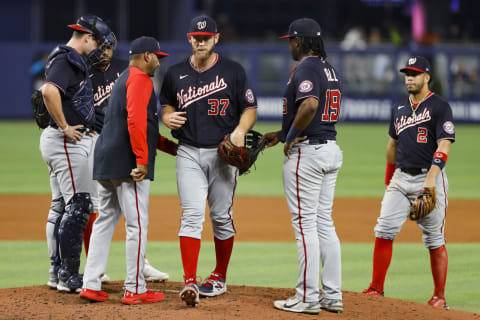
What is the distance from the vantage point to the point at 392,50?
25.8 metres

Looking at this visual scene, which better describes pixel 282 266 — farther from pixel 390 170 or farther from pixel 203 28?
pixel 203 28

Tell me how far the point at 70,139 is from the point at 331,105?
6.87 feet

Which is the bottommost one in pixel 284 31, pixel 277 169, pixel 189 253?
pixel 277 169

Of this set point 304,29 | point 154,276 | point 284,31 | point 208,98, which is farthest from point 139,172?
point 284,31

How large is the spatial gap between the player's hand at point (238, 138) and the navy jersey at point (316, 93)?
32 cm

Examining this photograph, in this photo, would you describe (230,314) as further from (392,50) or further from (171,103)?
(392,50)

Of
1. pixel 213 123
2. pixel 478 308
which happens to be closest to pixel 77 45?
pixel 213 123

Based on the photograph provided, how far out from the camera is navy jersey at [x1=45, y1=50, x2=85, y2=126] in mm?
5680

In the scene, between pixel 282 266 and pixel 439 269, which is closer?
pixel 439 269

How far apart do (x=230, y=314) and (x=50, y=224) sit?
6.20ft

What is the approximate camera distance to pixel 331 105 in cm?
539

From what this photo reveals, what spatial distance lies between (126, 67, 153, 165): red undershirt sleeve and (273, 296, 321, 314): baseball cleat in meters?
1.42

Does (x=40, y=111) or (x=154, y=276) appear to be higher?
(x=40, y=111)

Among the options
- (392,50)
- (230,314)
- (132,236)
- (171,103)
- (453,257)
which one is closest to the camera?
(230,314)
